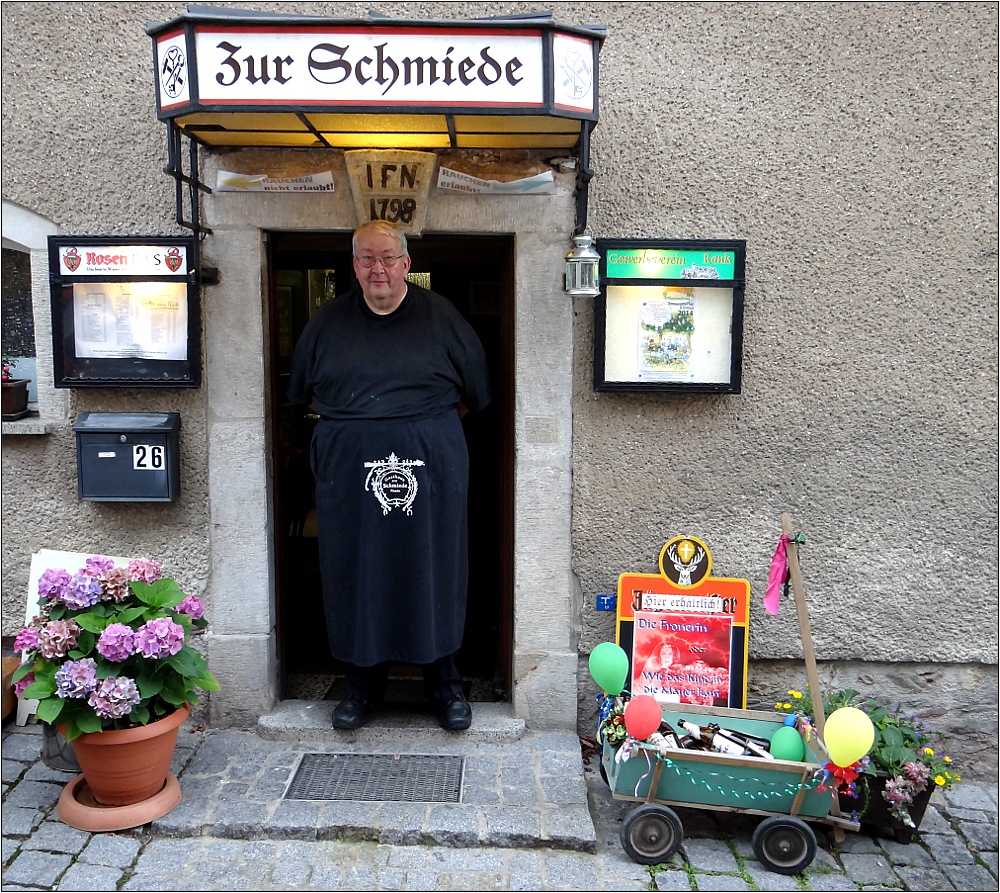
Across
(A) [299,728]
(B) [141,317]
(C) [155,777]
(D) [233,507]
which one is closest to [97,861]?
(C) [155,777]

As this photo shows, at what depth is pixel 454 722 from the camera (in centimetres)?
391

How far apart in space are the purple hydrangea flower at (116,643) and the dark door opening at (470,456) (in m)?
1.07

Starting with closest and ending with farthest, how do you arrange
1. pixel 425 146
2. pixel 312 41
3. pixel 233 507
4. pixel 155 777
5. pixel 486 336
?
pixel 312 41
pixel 155 777
pixel 425 146
pixel 233 507
pixel 486 336

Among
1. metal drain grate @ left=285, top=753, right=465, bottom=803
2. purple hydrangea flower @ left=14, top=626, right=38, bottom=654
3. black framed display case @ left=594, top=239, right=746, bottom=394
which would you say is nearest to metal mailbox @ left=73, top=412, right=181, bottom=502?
purple hydrangea flower @ left=14, top=626, right=38, bottom=654

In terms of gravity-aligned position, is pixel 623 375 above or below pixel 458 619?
above

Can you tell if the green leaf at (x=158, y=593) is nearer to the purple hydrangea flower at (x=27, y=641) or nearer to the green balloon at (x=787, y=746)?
the purple hydrangea flower at (x=27, y=641)

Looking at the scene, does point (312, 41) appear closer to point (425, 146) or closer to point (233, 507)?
point (425, 146)

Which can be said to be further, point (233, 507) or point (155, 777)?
point (233, 507)

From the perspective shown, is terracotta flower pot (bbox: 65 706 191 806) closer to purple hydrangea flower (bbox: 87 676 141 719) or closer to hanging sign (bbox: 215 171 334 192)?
purple hydrangea flower (bbox: 87 676 141 719)

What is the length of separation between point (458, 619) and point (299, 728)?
0.87 m

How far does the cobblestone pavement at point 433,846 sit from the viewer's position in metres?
3.09

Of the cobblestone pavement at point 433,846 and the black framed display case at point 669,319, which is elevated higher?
the black framed display case at point 669,319

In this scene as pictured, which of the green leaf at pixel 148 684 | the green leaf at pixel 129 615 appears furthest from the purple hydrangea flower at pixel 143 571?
the green leaf at pixel 148 684

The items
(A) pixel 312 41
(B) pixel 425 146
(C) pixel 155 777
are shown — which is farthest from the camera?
(B) pixel 425 146
